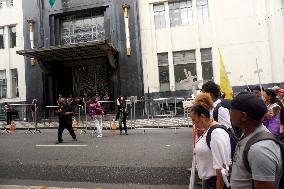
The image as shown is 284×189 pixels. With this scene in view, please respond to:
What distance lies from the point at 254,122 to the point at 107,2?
24.2 metres

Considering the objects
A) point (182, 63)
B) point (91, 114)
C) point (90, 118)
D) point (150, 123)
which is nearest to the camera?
point (91, 114)

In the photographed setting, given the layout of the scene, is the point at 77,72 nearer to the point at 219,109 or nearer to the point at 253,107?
the point at 219,109

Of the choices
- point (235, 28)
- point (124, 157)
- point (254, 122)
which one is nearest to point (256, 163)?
point (254, 122)

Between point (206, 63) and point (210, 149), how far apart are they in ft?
71.0

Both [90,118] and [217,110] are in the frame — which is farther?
[90,118]

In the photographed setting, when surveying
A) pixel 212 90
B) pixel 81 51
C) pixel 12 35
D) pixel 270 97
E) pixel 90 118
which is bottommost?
pixel 90 118

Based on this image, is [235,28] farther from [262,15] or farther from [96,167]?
[96,167]

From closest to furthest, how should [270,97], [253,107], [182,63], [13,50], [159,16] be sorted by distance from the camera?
[253,107] < [270,97] < [182,63] < [159,16] < [13,50]

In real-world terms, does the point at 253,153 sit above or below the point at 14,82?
below

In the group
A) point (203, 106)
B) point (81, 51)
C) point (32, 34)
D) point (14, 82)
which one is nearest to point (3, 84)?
point (14, 82)

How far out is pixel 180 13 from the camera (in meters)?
25.5

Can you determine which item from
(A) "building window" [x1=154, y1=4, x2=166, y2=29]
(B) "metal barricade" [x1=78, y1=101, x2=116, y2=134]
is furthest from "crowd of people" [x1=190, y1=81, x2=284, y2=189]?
(A) "building window" [x1=154, y1=4, x2=166, y2=29]

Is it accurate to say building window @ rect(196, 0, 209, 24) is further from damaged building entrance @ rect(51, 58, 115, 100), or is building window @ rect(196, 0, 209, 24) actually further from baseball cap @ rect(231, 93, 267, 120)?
baseball cap @ rect(231, 93, 267, 120)

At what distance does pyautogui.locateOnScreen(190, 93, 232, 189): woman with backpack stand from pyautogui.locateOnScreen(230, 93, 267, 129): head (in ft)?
3.07
